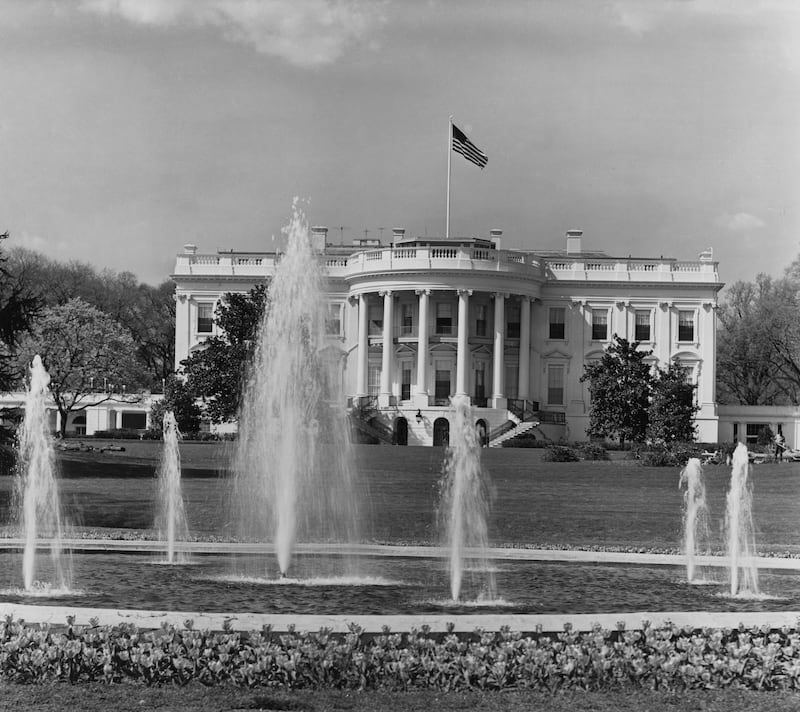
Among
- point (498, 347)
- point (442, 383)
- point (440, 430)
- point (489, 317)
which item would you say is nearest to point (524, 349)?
point (498, 347)

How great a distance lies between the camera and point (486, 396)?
67.2 metres

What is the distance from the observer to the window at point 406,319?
6812 cm

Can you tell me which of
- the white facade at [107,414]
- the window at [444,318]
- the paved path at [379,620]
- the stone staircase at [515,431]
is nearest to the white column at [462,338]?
the window at [444,318]

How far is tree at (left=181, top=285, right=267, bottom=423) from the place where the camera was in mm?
49438

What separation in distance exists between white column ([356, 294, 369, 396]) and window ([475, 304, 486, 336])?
650 centimetres

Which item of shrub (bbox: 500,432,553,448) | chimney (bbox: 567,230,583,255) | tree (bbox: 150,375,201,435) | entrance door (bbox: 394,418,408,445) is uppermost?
chimney (bbox: 567,230,583,255)

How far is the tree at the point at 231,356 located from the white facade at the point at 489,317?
13.7m

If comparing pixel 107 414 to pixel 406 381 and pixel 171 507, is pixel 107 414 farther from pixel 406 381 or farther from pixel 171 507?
pixel 171 507

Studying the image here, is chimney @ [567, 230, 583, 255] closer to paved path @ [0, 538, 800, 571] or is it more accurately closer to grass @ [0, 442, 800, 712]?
grass @ [0, 442, 800, 712]

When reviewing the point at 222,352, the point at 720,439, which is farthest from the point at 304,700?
the point at 720,439

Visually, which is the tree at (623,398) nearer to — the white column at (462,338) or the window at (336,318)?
Answer: the white column at (462,338)

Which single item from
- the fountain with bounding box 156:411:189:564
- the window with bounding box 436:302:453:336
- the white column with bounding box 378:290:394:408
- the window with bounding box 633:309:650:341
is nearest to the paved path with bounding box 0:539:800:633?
the fountain with bounding box 156:411:189:564

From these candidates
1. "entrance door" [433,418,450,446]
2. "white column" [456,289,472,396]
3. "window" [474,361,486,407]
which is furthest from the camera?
"window" [474,361,486,407]

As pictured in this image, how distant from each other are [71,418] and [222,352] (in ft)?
90.3
